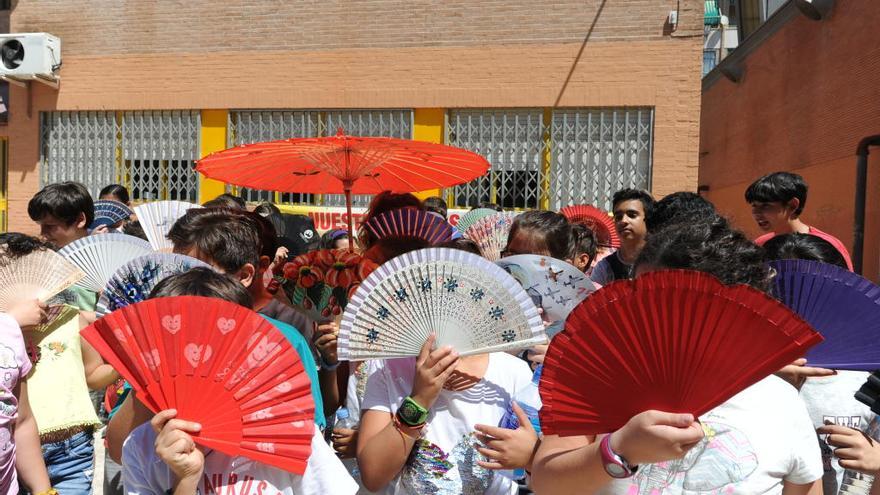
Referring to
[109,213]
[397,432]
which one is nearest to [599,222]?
[109,213]

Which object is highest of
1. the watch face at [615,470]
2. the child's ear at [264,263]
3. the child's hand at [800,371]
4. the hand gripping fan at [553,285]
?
the child's ear at [264,263]

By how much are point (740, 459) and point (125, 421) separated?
1.42 m

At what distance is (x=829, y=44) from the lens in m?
12.0

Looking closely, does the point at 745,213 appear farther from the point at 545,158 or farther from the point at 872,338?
the point at 872,338

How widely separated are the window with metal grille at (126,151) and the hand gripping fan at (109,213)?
5393mm

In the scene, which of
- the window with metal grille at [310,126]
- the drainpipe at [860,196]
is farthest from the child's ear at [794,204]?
the drainpipe at [860,196]

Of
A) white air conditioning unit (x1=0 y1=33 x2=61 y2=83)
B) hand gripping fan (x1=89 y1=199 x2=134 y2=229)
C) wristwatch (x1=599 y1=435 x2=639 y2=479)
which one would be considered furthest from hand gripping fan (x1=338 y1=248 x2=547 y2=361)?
white air conditioning unit (x1=0 y1=33 x2=61 y2=83)

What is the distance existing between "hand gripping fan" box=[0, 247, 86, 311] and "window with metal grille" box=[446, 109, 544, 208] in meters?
7.68

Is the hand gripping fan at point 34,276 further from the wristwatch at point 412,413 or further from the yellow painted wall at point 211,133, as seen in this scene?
the yellow painted wall at point 211,133

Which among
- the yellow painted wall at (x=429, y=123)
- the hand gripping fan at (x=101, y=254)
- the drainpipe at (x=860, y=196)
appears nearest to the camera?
the hand gripping fan at (x=101, y=254)

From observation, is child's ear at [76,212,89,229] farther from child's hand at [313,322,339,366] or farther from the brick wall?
the brick wall

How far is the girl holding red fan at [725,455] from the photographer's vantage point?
4.55 ft

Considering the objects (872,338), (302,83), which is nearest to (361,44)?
(302,83)

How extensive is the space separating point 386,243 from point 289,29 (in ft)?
29.0
